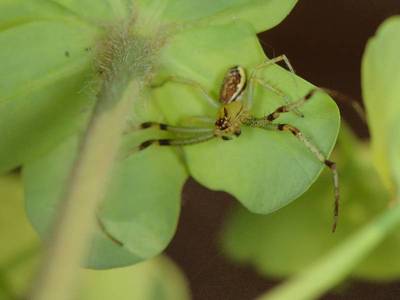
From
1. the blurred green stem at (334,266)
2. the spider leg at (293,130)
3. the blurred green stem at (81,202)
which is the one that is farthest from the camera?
the spider leg at (293,130)

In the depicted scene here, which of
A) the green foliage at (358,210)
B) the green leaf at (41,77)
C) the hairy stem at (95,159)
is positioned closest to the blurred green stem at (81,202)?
the hairy stem at (95,159)

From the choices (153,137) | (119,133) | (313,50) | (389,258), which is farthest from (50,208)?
(313,50)

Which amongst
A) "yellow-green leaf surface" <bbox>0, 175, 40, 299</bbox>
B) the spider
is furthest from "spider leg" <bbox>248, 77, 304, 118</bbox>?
"yellow-green leaf surface" <bbox>0, 175, 40, 299</bbox>

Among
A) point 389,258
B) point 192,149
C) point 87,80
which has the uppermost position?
point 87,80

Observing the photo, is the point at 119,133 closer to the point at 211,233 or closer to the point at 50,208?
the point at 50,208

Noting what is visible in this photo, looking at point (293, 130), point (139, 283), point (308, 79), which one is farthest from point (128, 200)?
point (308, 79)

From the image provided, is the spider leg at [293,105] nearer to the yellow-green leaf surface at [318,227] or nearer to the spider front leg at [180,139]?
the spider front leg at [180,139]

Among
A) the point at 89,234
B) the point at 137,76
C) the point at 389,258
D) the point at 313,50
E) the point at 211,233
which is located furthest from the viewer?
the point at 313,50
